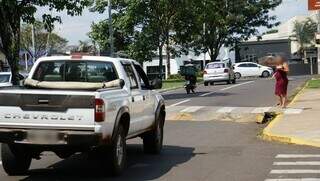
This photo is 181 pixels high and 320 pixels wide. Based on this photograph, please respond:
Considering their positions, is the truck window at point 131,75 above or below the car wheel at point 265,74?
above

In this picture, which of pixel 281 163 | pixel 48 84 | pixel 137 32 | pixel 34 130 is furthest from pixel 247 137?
pixel 137 32

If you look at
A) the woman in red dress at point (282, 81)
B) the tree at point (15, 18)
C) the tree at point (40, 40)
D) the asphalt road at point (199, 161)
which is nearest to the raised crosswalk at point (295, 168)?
the asphalt road at point (199, 161)

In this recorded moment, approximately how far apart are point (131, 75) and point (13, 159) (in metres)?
2.58

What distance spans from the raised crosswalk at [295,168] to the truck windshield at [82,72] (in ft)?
10.1

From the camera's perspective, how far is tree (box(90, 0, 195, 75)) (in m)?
51.8

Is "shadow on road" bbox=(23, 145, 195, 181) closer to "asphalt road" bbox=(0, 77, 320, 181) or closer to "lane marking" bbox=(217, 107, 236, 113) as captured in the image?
"asphalt road" bbox=(0, 77, 320, 181)

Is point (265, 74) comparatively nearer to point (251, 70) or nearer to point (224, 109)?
point (251, 70)

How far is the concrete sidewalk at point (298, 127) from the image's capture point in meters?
13.9

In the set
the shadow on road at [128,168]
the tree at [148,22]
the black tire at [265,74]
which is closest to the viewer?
the shadow on road at [128,168]

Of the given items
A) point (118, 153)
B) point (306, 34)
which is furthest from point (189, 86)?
point (306, 34)

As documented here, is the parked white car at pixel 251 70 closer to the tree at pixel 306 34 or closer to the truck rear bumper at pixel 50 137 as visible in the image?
the tree at pixel 306 34

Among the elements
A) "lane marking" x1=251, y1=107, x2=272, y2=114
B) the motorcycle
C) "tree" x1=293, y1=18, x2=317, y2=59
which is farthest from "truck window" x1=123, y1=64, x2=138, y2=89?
"tree" x1=293, y1=18, x2=317, y2=59

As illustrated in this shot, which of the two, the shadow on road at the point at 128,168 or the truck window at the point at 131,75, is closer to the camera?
the shadow on road at the point at 128,168

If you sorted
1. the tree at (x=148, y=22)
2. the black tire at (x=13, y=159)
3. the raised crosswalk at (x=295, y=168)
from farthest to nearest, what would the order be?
the tree at (x=148, y=22) < the black tire at (x=13, y=159) < the raised crosswalk at (x=295, y=168)
